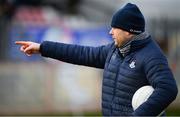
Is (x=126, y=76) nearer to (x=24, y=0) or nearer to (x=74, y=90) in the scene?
(x=74, y=90)

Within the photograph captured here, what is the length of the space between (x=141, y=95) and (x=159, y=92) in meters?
0.25

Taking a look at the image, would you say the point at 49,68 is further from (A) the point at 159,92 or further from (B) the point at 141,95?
(A) the point at 159,92

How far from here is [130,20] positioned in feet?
25.1

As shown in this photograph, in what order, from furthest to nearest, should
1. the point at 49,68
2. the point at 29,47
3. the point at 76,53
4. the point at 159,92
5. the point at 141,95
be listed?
the point at 49,68 → the point at 76,53 → the point at 29,47 → the point at 141,95 → the point at 159,92

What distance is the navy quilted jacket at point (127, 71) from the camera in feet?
23.6

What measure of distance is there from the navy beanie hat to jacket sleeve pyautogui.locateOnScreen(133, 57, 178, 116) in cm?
52

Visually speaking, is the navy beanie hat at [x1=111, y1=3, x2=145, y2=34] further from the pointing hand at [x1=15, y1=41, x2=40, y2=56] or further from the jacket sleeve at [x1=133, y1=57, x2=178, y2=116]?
the pointing hand at [x1=15, y1=41, x2=40, y2=56]

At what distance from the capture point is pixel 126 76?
7.63 metres

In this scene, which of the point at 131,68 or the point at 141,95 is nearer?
the point at 141,95

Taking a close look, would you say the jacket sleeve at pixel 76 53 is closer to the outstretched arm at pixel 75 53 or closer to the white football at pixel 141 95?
the outstretched arm at pixel 75 53

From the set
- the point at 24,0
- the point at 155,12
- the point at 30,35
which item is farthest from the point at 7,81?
the point at 155,12

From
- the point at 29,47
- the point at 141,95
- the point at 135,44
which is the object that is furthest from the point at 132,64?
the point at 29,47

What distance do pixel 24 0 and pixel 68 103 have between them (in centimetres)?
618

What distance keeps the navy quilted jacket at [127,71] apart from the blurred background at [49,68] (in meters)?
8.87
